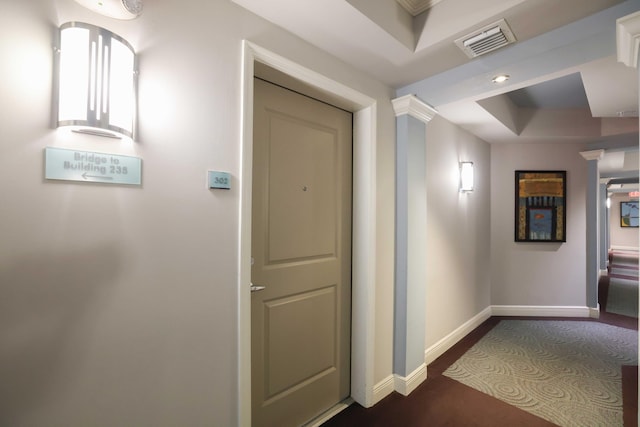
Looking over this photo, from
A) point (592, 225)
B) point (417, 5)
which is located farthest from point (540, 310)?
point (417, 5)

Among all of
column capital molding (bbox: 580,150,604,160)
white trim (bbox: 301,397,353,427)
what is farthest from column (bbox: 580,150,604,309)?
white trim (bbox: 301,397,353,427)

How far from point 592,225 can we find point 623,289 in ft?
8.93

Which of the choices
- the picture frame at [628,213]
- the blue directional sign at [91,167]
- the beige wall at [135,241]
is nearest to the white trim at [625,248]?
the picture frame at [628,213]

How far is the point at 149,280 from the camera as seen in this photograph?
111 centimetres

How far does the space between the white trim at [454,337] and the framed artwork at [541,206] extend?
3.87 feet

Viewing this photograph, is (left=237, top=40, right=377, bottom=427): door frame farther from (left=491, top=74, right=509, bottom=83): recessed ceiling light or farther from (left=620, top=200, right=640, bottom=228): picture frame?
(left=620, top=200, right=640, bottom=228): picture frame

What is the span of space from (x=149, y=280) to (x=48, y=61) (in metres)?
0.79

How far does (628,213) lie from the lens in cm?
1088

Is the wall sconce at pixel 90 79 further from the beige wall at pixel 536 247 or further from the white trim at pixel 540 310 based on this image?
the white trim at pixel 540 310

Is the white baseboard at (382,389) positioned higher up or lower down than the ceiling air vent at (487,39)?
lower down

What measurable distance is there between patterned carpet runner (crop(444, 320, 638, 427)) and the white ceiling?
87.2 inches

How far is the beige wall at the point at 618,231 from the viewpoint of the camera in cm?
1091

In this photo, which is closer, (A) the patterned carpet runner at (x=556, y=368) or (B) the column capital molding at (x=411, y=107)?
(A) the patterned carpet runner at (x=556, y=368)

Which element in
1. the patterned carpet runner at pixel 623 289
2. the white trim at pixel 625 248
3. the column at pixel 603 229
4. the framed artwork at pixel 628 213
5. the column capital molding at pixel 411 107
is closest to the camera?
the column capital molding at pixel 411 107
